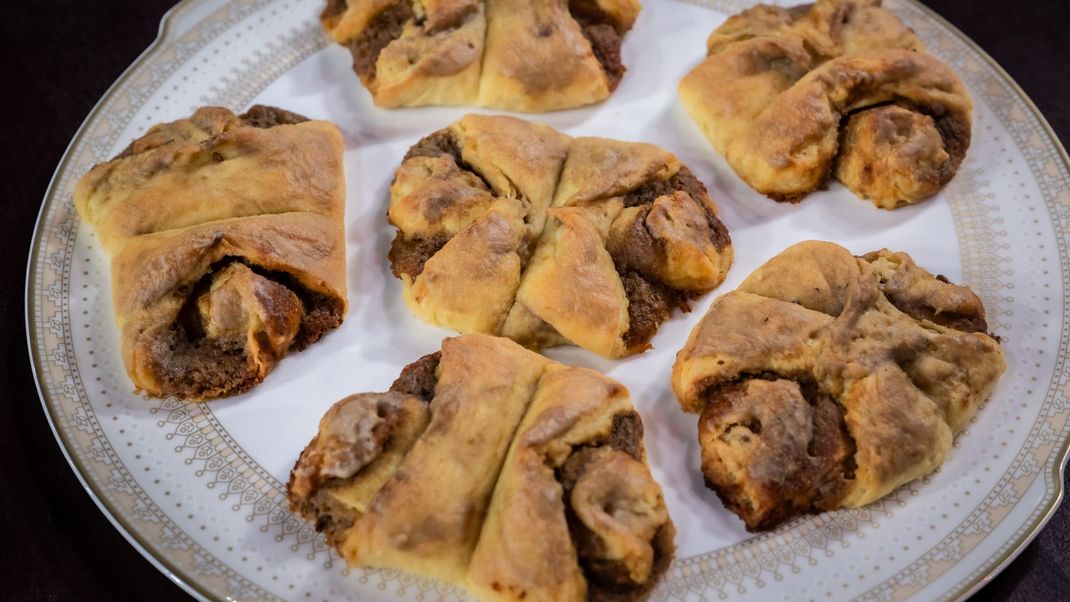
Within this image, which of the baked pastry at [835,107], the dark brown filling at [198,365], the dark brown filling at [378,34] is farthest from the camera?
the dark brown filling at [378,34]

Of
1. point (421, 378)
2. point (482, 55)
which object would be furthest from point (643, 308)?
point (482, 55)

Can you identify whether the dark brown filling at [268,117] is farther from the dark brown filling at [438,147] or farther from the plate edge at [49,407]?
the plate edge at [49,407]

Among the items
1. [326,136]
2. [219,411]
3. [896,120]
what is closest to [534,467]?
[219,411]

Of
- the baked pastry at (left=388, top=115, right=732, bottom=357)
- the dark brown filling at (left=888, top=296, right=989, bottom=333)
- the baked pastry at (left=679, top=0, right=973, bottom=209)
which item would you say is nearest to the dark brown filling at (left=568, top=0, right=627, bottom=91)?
the baked pastry at (left=679, top=0, right=973, bottom=209)

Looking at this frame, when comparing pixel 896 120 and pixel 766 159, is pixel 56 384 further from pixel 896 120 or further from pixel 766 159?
pixel 896 120

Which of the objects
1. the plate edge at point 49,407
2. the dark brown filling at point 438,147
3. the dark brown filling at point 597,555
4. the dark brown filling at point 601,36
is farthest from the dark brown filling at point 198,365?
the dark brown filling at point 601,36

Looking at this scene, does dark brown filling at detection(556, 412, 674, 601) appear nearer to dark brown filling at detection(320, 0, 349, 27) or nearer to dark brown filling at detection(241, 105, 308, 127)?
dark brown filling at detection(241, 105, 308, 127)
